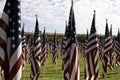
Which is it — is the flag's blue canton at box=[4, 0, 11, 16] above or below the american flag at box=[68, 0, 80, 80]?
above

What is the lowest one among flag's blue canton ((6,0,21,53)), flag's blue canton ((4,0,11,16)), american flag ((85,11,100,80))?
american flag ((85,11,100,80))

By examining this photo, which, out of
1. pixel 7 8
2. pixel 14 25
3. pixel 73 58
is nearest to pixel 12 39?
pixel 14 25

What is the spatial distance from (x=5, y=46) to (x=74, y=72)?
4119 mm

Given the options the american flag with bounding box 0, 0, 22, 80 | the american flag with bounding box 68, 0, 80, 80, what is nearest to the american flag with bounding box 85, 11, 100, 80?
the american flag with bounding box 68, 0, 80, 80

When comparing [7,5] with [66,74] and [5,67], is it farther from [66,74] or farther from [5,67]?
[66,74]

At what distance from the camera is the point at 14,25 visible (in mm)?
12016

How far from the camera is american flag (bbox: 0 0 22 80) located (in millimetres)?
11641

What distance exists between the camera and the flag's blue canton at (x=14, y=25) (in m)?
11.9

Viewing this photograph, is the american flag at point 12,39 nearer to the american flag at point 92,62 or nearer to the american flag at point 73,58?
the american flag at point 73,58

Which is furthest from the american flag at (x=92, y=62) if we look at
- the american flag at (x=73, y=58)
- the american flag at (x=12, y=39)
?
the american flag at (x=12, y=39)

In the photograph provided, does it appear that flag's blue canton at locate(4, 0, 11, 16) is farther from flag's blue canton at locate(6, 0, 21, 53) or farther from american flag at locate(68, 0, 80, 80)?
american flag at locate(68, 0, 80, 80)

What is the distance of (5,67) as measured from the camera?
38.8 ft

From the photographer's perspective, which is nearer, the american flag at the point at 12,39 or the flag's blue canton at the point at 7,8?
the american flag at the point at 12,39

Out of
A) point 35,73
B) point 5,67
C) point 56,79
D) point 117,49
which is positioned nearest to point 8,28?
point 5,67
